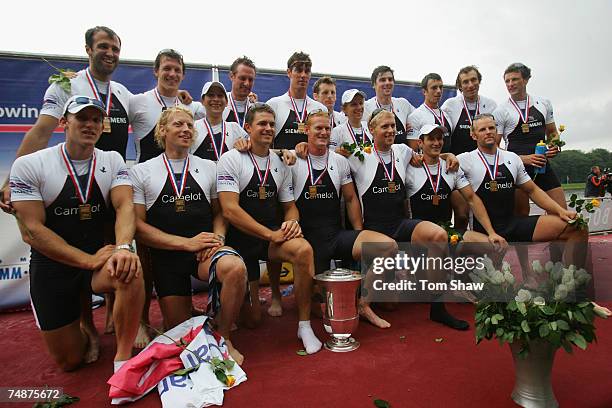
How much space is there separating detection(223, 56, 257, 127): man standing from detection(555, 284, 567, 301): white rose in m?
3.92

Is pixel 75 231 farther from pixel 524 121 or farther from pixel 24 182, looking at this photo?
pixel 524 121

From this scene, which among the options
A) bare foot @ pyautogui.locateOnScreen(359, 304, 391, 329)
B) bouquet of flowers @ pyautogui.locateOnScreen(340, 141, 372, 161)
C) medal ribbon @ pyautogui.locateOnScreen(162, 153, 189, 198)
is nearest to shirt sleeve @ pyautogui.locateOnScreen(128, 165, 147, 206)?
medal ribbon @ pyautogui.locateOnScreen(162, 153, 189, 198)

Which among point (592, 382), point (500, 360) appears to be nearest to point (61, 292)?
point (500, 360)

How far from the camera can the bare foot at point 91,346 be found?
3.51 meters

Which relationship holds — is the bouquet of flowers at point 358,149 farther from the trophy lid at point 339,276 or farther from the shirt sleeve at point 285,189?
the trophy lid at point 339,276

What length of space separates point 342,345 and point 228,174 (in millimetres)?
1910

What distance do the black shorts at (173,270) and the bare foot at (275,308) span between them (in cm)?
141

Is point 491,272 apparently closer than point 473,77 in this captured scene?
Yes

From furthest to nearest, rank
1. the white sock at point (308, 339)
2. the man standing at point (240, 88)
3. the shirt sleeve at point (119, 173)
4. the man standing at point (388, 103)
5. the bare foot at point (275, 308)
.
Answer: the man standing at point (388, 103)
the man standing at point (240, 88)
the bare foot at point (275, 308)
the white sock at point (308, 339)
the shirt sleeve at point (119, 173)

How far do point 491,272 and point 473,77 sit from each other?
4.05 meters

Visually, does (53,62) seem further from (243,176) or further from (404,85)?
(404,85)

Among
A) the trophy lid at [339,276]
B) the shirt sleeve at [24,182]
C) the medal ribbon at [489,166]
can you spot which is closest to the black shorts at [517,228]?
the medal ribbon at [489,166]

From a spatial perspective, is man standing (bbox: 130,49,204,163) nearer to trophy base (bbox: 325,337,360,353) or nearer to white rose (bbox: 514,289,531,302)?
trophy base (bbox: 325,337,360,353)

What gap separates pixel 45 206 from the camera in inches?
125
